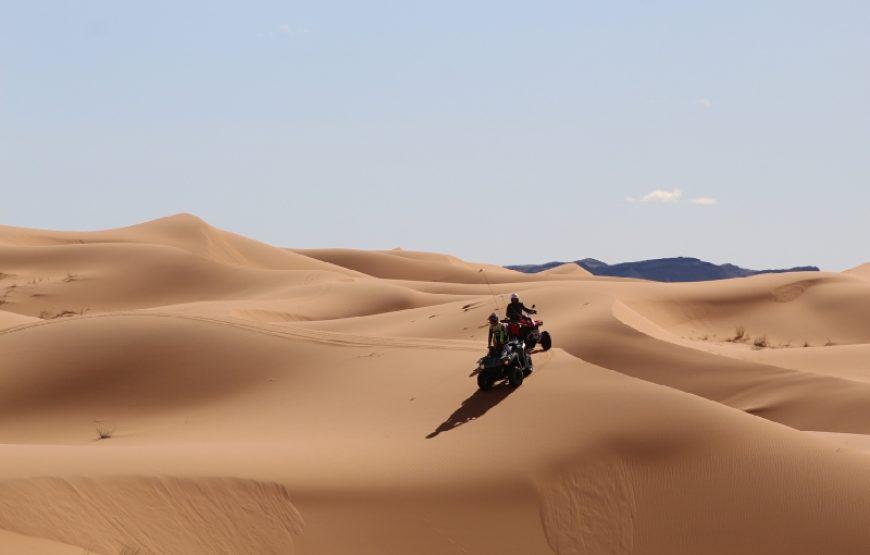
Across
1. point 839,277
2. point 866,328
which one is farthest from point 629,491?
point 839,277

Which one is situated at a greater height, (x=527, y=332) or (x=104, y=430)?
(x=527, y=332)

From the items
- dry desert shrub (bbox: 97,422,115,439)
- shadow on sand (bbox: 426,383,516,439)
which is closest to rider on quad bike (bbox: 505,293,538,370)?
shadow on sand (bbox: 426,383,516,439)

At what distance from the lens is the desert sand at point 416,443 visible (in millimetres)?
9016

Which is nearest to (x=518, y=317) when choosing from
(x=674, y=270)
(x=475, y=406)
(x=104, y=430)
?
(x=475, y=406)

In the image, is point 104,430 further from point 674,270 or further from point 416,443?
point 674,270

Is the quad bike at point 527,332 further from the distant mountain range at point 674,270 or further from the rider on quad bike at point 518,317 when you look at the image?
the distant mountain range at point 674,270

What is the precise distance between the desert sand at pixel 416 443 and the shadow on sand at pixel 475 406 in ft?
0.14

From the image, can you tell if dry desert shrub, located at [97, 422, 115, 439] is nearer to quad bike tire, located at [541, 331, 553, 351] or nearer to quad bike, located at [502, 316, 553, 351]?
quad bike, located at [502, 316, 553, 351]

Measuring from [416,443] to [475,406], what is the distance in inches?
59.9

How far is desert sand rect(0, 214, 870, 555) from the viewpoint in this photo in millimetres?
9016

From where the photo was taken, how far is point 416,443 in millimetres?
11547

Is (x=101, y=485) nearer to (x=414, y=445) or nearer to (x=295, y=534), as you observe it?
(x=295, y=534)

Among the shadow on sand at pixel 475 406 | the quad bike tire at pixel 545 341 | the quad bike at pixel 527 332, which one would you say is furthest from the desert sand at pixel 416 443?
the quad bike tire at pixel 545 341

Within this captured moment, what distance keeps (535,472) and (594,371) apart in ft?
10.8
